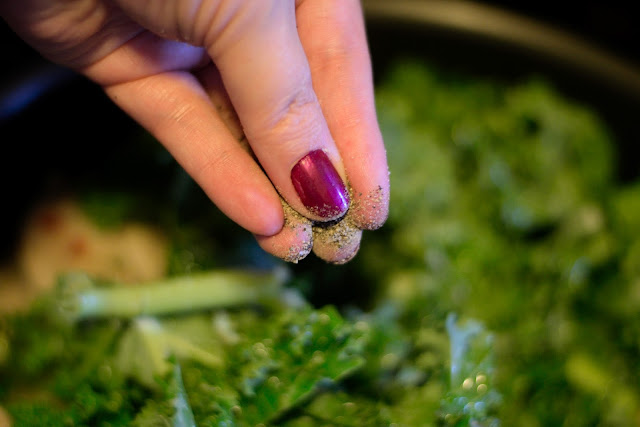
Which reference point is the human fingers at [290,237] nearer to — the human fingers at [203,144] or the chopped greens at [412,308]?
the human fingers at [203,144]

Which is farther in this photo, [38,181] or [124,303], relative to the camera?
[38,181]

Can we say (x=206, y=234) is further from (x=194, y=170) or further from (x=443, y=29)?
(x=443, y=29)

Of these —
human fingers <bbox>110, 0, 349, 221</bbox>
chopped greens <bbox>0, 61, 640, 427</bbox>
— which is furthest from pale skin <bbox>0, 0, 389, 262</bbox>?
chopped greens <bbox>0, 61, 640, 427</bbox>

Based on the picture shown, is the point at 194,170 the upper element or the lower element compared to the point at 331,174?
upper

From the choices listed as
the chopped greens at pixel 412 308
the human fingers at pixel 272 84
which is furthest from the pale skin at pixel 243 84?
the chopped greens at pixel 412 308

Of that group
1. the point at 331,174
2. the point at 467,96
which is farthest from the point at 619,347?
the point at 331,174

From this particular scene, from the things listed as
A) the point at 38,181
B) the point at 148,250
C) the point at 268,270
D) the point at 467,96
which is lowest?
the point at 268,270

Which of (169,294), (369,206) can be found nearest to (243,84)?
(369,206)

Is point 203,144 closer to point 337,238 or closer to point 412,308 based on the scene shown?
point 337,238
